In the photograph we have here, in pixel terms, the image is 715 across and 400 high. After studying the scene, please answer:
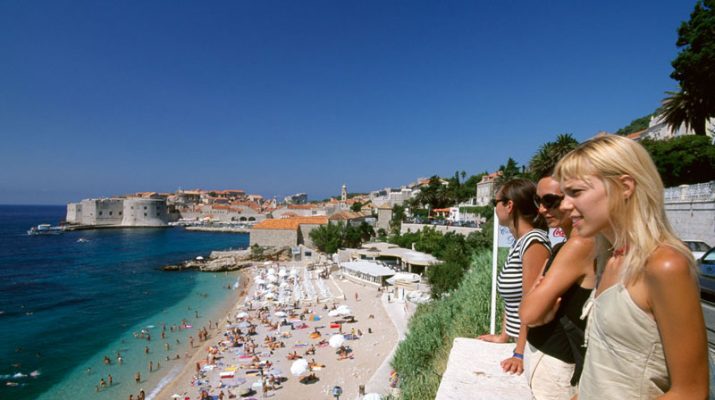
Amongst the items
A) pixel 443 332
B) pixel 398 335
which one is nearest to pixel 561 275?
pixel 443 332

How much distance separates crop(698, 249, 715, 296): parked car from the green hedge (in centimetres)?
236

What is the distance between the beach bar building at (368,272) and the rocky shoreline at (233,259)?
13181 millimetres

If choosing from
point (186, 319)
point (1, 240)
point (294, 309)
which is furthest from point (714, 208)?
point (1, 240)

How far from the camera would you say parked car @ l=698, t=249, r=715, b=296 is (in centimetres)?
437

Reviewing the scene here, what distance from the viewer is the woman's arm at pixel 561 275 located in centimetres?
152

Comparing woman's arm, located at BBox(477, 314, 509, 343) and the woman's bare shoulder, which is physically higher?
the woman's bare shoulder

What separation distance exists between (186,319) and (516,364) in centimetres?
2269

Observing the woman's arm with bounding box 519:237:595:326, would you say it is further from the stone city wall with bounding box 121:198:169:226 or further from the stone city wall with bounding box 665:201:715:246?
the stone city wall with bounding box 121:198:169:226

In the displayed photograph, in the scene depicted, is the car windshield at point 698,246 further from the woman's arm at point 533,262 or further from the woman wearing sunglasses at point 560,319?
the woman wearing sunglasses at point 560,319

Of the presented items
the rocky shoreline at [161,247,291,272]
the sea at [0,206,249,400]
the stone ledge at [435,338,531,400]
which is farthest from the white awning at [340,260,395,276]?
the stone ledge at [435,338,531,400]

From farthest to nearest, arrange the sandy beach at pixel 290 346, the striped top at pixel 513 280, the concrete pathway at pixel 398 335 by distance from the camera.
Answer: the sandy beach at pixel 290 346 < the concrete pathway at pixel 398 335 < the striped top at pixel 513 280

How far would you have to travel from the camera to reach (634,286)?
1.05 meters

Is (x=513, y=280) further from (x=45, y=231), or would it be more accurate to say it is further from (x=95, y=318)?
(x=45, y=231)

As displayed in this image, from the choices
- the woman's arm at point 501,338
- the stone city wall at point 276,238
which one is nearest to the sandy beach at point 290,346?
the woman's arm at point 501,338
